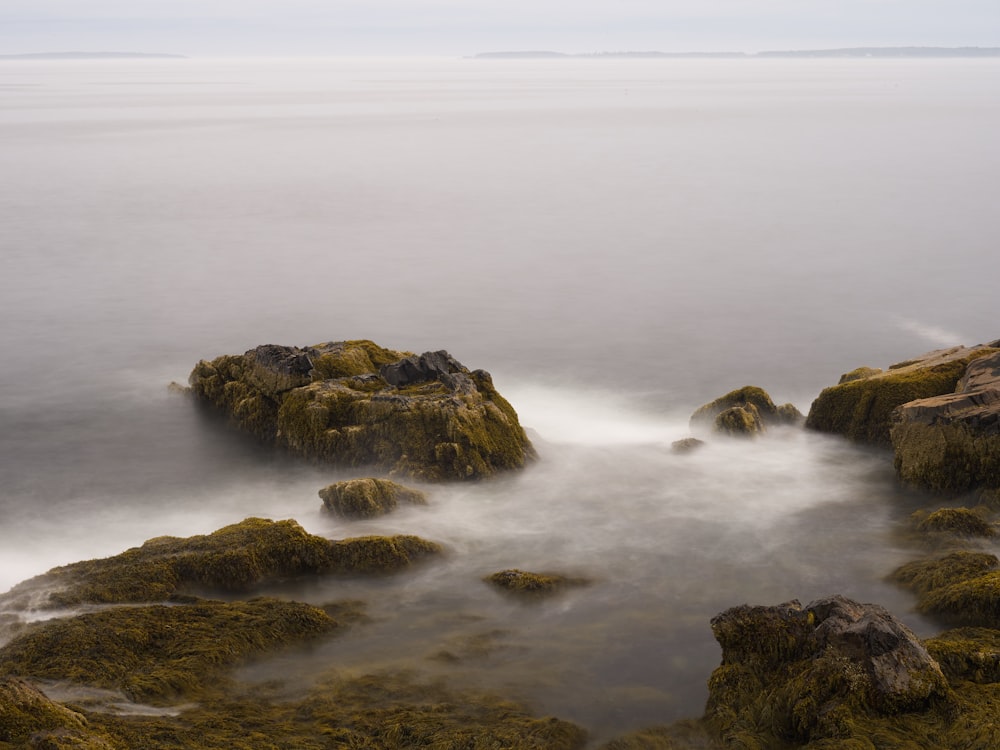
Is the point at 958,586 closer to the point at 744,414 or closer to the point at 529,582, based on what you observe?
the point at 529,582

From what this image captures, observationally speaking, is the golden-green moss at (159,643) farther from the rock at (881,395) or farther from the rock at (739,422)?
the rock at (881,395)

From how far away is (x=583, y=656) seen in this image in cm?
968

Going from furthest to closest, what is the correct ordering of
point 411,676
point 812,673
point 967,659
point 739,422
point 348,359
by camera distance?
1. point 348,359
2. point 739,422
3. point 411,676
4. point 967,659
5. point 812,673

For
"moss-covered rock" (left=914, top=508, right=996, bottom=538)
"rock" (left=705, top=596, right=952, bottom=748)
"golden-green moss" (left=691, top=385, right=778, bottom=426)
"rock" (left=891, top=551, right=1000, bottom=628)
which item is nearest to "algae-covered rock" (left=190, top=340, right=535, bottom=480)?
"golden-green moss" (left=691, top=385, right=778, bottom=426)

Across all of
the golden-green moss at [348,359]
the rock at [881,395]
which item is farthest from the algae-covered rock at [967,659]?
the golden-green moss at [348,359]

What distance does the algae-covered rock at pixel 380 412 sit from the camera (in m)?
14.6

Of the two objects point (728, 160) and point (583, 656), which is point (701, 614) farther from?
point (728, 160)

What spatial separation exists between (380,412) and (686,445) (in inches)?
183

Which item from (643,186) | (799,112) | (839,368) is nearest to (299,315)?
(839,368)

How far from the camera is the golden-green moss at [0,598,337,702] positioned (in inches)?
340

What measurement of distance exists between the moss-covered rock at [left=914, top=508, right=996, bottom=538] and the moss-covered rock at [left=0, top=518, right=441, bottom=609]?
18.9ft

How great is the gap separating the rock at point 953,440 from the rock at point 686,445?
291cm

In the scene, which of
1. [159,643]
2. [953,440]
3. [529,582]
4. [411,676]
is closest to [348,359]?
[529,582]

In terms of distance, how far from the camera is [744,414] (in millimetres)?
16062
